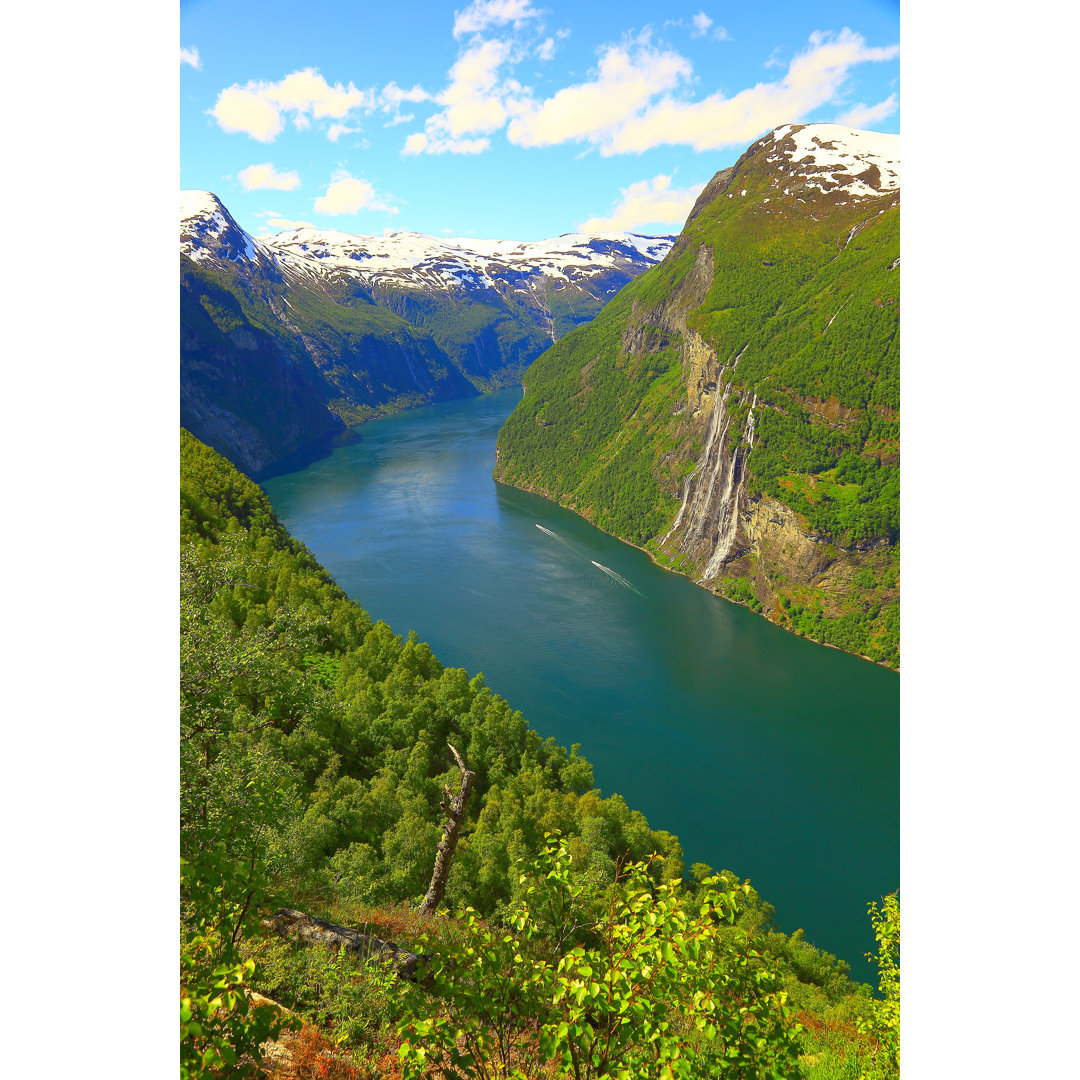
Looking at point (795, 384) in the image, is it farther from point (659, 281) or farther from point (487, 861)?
point (487, 861)

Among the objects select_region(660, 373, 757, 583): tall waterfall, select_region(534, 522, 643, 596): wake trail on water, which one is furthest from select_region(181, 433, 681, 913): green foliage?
select_region(660, 373, 757, 583): tall waterfall

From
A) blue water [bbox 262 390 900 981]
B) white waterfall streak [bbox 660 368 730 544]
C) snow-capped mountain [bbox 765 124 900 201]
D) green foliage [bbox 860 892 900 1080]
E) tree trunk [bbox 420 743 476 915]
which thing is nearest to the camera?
green foliage [bbox 860 892 900 1080]

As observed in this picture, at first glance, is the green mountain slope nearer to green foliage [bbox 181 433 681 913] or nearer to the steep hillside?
the steep hillside

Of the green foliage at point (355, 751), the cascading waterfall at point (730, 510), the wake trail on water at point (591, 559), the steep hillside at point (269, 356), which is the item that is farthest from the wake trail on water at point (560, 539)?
the steep hillside at point (269, 356)

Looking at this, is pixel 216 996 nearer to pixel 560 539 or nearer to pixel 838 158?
pixel 560 539

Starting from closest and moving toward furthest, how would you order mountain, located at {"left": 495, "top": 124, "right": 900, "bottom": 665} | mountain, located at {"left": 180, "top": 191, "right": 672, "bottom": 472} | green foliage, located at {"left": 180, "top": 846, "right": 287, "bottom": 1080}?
green foliage, located at {"left": 180, "top": 846, "right": 287, "bottom": 1080} → mountain, located at {"left": 495, "top": 124, "right": 900, "bottom": 665} → mountain, located at {"left": 180, "top": 191, "right": 672, "bottom": 472}

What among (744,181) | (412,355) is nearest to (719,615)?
(744,181)

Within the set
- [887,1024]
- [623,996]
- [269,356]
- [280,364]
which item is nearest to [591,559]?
[887,1024]
